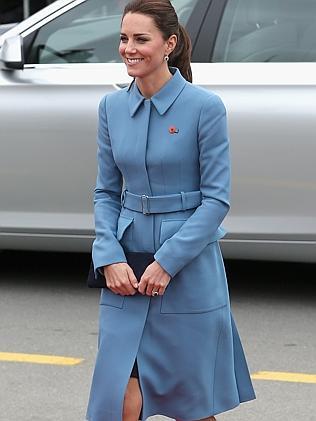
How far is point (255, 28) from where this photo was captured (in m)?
6.14

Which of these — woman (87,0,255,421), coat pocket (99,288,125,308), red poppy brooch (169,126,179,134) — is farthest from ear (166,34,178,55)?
coat pocket (99,288,125,308)

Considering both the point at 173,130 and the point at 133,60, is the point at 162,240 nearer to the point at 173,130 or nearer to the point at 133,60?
the point at 173,130

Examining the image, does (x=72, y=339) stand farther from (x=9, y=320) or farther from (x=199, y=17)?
(x=199, y=17)

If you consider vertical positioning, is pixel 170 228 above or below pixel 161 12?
below

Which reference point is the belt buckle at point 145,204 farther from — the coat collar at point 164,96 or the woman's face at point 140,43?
the woman's face at point 140,43

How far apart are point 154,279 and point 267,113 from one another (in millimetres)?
2653

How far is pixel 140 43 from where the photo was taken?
3.41 m

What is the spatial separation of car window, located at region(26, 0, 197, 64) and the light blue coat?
2.76 m

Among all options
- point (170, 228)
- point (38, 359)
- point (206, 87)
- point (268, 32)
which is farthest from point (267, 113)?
point (170, 228)

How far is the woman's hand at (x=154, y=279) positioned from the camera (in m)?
3.42

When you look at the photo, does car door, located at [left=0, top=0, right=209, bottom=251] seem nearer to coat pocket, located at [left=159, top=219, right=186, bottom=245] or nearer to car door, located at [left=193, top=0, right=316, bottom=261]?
car door, located at [left=193, top=0, right=316, bottom=261]

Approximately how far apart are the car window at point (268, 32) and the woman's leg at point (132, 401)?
2.92 m

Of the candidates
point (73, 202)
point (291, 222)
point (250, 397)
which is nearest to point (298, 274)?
point (291, 222)

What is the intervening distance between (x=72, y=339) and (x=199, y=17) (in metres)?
1.78
